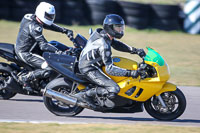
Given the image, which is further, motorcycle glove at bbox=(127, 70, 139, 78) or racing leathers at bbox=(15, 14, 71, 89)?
racing leathers at bbox=(15, 14, 71, 89)

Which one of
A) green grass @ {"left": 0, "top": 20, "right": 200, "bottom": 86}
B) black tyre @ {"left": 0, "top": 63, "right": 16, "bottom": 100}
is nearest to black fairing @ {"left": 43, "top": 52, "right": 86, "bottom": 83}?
black tyre @ {"left": 0, "top": 63, "right": 16, "bottom": 100}

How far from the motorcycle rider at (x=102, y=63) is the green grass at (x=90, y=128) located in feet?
1.78

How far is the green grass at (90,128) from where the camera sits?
539cm

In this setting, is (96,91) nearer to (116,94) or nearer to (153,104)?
(116,94)

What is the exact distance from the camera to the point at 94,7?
18109 millimetres

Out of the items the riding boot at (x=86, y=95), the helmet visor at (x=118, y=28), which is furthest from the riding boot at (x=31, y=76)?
the helmet visor at (x=118, y=28)

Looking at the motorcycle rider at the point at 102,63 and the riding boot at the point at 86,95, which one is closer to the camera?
the motorcycle rider at the point at 102,63

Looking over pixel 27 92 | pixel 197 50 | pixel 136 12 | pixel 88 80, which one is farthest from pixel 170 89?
pixel 136 12

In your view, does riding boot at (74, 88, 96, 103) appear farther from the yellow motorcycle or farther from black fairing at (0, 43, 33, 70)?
black fairing at (0, 43, 33, 70)

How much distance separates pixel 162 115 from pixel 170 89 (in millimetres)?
481

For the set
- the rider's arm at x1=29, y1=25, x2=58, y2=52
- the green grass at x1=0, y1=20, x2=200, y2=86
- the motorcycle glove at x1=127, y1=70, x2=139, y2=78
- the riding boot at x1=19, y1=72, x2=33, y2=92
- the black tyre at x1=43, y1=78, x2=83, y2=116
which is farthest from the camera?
the green grass at x1=0, y1=20, x2=200, y2=86

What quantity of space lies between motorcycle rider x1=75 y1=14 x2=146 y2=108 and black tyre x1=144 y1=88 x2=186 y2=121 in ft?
2.13

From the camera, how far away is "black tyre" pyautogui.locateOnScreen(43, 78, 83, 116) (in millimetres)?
6311

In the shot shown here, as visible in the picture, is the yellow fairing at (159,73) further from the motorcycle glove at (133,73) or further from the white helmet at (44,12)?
the white helmet at (44,12)
